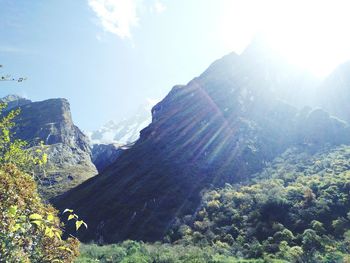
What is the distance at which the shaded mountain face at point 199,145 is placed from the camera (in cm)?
8950

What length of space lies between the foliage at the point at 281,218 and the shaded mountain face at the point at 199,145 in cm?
834

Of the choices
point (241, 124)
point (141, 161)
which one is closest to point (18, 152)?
point (141, 161)

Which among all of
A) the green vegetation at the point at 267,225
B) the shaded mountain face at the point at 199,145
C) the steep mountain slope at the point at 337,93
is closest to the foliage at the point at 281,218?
the green vegetation at the point at 267,225

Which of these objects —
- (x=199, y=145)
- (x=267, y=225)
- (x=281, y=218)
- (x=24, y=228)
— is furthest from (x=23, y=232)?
(x=199, y=145)

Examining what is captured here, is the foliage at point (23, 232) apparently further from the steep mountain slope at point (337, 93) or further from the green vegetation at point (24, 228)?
the steep mountain slope at point (337, 93)

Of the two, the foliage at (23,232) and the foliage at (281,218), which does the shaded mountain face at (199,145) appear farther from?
the foliage at (23,232)

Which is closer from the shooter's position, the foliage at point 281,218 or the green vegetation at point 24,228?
the green vegetation at point 24,228

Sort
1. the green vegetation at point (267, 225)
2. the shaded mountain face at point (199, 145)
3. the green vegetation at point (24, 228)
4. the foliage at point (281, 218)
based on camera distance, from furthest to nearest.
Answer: the shaded mountain face at point (199, 145), the foliage at point (281, 218), the green vegetation at point (267, 225), the green vegetation at point (24, 228)

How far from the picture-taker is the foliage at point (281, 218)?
170ft

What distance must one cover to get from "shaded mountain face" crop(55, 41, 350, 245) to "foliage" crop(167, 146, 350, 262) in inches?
328

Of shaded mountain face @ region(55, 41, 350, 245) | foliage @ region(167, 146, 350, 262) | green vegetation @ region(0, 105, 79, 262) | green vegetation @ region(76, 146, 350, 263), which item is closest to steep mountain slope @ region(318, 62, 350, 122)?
shaded mountain face @ region(55, 41, 350, 245)

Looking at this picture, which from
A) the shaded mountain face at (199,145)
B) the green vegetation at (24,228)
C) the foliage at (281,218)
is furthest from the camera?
the shaded mountain face at (199,145)

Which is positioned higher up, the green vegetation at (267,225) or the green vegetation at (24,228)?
the green vegetation at (24,228)

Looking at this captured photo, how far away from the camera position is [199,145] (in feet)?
385
